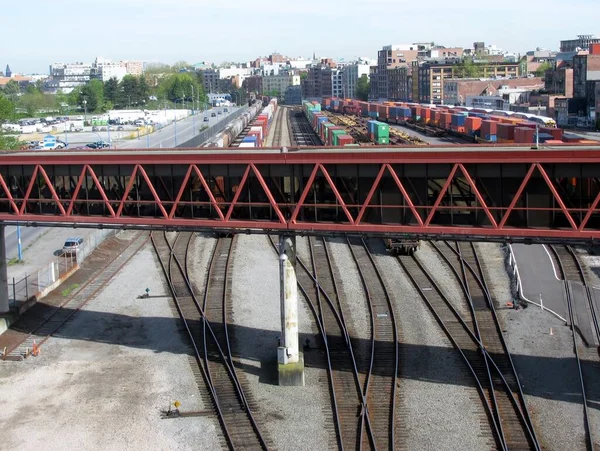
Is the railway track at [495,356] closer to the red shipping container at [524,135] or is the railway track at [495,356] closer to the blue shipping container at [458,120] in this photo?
the red shipping container at [524,135]

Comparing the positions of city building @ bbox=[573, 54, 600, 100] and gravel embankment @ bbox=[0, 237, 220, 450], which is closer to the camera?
gravel embankment @ bbox=[0, 237, 220, 450]

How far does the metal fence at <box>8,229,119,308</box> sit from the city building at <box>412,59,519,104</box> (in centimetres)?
14186

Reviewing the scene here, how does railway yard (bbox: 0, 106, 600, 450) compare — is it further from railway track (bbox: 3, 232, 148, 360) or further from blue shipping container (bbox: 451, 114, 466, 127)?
blue shipping container (bbox: 451, 114, 466, 127)

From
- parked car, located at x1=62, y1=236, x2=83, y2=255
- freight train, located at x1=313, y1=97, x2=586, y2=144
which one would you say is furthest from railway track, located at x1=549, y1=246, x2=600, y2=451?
parked car, located at x1=62, y1=236, x2=83, y2=255

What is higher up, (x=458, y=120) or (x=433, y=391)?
(x=458, y=120)

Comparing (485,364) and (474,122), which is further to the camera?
(474,122)

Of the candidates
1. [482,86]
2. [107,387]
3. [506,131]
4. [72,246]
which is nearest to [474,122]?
[506,131]

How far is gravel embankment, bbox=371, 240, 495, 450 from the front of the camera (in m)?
18.9

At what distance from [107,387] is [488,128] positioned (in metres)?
55.7

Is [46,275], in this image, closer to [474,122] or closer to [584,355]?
[584,355]

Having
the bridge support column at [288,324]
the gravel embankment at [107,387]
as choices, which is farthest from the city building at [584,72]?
the bridge support column at [288,324]

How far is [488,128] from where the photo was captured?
72.3 meters

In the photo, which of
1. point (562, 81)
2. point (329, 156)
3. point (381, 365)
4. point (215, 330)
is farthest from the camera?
point (562, 81)

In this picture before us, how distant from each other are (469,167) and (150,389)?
10.3m
